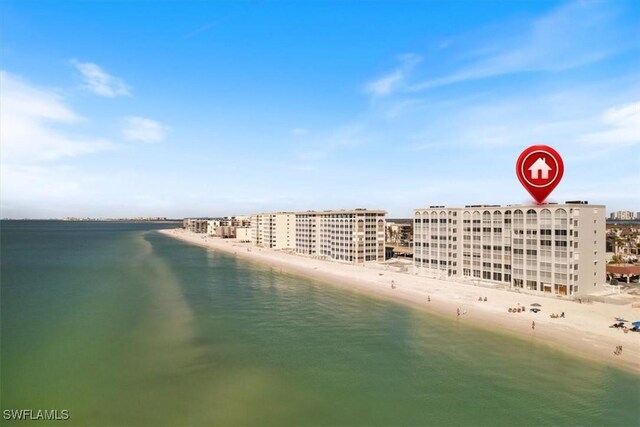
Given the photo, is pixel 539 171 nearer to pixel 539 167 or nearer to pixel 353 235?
pixel 539 167

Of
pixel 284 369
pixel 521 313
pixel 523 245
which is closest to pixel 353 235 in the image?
pixel 523 245

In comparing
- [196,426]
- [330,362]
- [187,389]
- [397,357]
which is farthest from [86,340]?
[397,357]

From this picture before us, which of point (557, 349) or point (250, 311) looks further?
point (250, 311)

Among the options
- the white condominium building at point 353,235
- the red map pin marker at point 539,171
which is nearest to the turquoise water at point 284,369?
the red map pin marker at point 539,171

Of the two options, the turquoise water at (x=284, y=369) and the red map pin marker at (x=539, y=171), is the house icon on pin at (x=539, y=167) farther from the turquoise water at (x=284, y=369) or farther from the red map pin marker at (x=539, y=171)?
the turquoise water at (x=284, y=369)

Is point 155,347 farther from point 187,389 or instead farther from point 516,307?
point 516,307

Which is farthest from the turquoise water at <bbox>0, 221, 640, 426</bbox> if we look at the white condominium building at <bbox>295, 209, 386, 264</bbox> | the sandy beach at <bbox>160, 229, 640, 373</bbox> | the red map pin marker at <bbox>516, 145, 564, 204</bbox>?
the white condominium building at <bbox>295, 209, 386, 264</bbox>

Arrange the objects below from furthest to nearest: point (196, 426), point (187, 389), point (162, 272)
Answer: point (162, 272), point (187, 389), point (196, 426)
